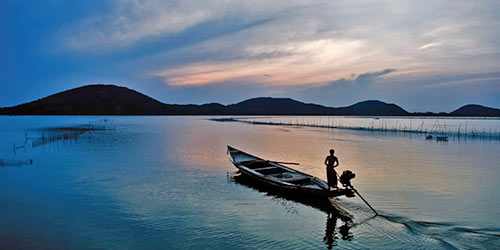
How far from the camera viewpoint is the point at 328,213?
10234mm

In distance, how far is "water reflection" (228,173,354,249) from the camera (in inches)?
329

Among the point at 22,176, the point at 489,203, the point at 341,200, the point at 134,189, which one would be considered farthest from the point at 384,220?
the point at 22,176

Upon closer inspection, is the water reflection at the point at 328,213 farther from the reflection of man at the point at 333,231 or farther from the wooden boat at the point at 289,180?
the wooden boat at the point at 289,180

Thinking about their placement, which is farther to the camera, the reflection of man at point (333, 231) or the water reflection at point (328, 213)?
the water reflection at point (328, 213)

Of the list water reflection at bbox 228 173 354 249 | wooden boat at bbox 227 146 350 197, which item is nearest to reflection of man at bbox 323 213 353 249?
water reflection at bbox 228 173 354 249

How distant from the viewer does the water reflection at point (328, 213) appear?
27.4 ft

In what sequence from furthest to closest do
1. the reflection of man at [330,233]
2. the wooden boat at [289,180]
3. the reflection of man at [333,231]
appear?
the wooden boat at [289,180]
the reflection of man at [333,231]
the reflection of man at [330,233]

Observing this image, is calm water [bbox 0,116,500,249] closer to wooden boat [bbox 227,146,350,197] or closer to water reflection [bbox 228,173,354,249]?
water reflection [bbox 228,173,354,249]

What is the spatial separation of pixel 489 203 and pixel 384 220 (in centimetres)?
487

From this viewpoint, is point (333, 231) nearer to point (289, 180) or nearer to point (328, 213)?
point (328, 213)

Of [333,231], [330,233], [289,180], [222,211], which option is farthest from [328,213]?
[222,211]

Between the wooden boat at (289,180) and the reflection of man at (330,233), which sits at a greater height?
the wooden boat at (289,180)

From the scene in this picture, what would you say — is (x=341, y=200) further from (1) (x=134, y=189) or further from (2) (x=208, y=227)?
(1) (x=134, y=189)

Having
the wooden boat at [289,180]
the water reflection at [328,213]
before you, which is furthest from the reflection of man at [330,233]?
the wooden boat at [289,180]
